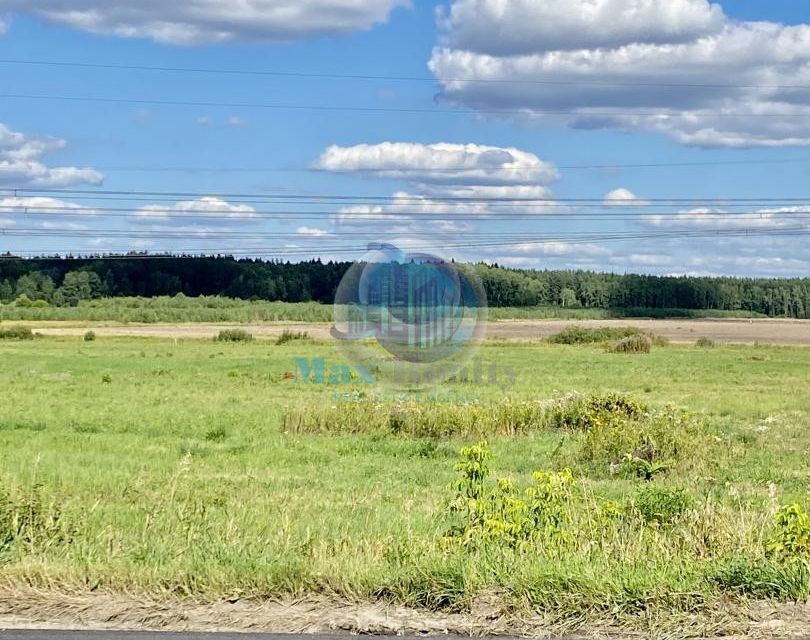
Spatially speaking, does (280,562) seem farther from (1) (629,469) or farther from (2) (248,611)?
(1) (629,469)

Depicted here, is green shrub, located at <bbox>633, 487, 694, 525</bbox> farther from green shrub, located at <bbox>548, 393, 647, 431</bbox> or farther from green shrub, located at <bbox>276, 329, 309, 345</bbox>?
green shrub, located at <bbox>276, 329, 309, 345</bbox>

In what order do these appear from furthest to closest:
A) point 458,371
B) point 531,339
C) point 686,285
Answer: point 686,285
point 531,339
point 458,371

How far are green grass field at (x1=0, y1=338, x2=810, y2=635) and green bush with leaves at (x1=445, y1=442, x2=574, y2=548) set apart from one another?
0.28 feet

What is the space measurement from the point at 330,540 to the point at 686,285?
526 ft

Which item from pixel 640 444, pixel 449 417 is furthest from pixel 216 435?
pixel 640 444

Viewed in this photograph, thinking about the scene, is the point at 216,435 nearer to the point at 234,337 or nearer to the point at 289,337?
the point at 289,337

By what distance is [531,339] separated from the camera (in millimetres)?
72750

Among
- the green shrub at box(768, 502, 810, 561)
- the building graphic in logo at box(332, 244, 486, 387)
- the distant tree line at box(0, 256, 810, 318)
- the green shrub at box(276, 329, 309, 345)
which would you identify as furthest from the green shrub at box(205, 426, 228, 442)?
the distant tree line at box(0, 256, 810, 318)

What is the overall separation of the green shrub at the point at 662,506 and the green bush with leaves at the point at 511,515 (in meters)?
0.65

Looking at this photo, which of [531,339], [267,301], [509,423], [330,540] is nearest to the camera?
[330,540]

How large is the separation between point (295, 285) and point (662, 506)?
124 m

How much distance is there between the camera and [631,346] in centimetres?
5966

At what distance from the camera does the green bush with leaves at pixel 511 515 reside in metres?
7.82

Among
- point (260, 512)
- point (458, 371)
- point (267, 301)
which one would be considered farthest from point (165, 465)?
point (267, 301)
